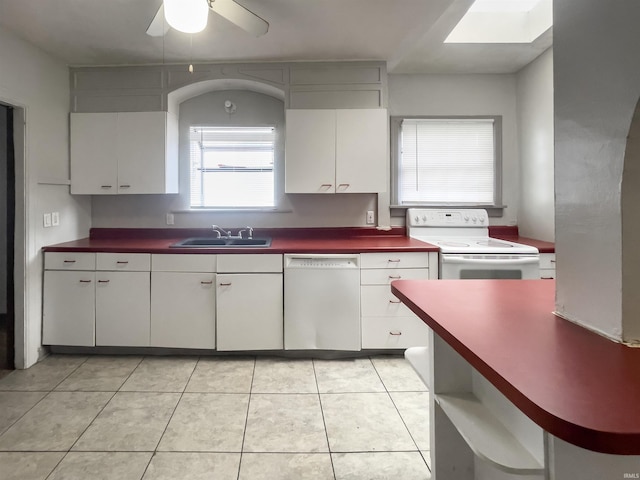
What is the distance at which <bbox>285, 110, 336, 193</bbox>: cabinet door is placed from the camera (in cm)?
308

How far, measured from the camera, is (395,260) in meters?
2.82

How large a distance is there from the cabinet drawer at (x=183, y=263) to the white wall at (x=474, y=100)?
2.23 meters

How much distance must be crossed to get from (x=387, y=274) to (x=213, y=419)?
1522 mm

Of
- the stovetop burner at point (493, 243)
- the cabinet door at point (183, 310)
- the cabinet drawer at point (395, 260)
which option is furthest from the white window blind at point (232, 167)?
the stovetop burner at point (493, 243)

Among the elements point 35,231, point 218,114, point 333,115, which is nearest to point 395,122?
point 333,115

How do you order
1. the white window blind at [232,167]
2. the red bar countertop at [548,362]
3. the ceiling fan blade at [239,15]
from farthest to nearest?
1. the white window blind at [232,167]
2. the ceiling fan blade at [239,15]
3. the red bar countertop at [548,362]

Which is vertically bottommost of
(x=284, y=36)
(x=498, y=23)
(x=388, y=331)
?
(x=388, y=331)

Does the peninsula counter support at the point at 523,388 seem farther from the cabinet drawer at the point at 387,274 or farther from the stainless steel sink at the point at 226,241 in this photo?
the stainless steel sink at the point at 226,241

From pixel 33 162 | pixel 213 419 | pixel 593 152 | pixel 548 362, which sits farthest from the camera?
pixel 33 162

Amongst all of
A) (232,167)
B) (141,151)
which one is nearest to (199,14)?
(141,151)

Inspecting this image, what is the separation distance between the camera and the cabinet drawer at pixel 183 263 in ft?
9.17

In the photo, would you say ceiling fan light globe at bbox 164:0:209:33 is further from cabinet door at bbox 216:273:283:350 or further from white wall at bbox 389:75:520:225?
white wall at bbox 389:75:520:225

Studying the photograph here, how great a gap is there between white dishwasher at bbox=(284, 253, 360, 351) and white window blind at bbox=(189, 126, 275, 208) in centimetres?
94

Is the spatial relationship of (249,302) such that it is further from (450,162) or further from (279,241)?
(450,162)
